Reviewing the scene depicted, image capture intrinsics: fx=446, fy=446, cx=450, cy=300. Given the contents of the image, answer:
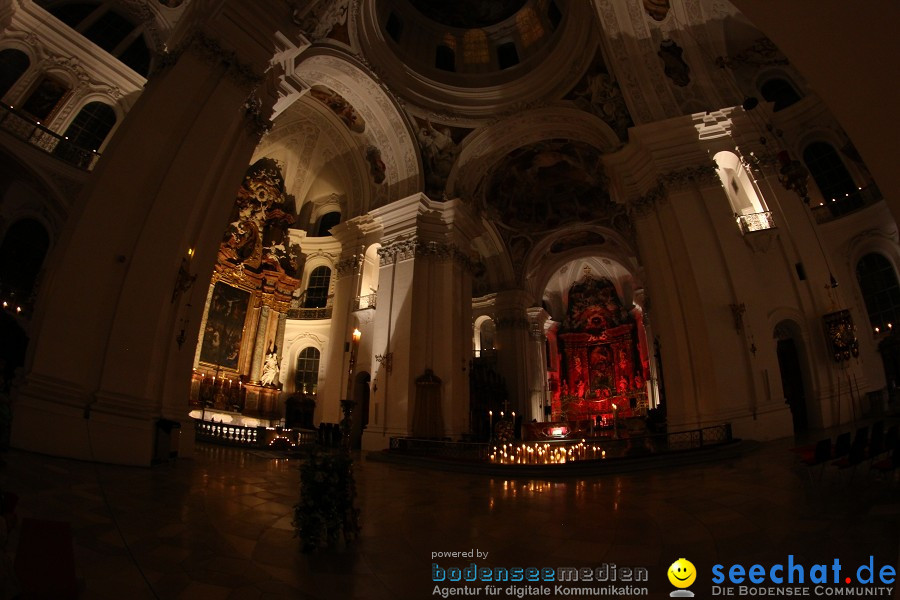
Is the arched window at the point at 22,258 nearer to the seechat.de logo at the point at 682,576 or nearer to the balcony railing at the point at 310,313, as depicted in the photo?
the balcony railing at the point at 310,313

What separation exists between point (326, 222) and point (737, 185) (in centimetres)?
1640

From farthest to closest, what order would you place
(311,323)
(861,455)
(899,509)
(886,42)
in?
(311,323), (861,455), (899,509), (886,42)

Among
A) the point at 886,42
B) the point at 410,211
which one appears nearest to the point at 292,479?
the point at 886,42

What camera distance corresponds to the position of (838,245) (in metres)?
14.7

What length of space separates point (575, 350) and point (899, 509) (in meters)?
27.1

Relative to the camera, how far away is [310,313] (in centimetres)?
1964

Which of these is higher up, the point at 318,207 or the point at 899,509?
the point at 318,207

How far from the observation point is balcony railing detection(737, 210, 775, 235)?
1195 cm

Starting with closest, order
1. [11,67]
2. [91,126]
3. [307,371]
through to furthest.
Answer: [11,67]
[91,126]
[307,371]

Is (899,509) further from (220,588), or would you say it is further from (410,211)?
(410,211)

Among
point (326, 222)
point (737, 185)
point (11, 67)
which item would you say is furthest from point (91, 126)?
point (737, 185)

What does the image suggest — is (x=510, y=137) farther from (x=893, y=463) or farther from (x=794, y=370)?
(x=893, y=463)

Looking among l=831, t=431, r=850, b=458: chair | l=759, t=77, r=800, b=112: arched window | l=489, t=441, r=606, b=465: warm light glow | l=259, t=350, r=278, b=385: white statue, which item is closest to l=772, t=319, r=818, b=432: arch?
l=489, t=441, r=606, b=465: warm light glow

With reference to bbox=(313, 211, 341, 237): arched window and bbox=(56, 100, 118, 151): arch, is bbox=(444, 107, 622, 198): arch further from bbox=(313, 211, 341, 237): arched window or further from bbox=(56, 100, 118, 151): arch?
bbox=(56, 100, 118, 151): arch
